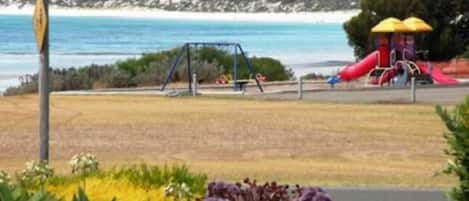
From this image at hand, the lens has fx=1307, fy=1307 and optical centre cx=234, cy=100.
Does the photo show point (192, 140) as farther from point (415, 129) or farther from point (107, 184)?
point (107, 184)

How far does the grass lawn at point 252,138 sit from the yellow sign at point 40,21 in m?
4.48

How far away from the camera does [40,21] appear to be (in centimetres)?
1001

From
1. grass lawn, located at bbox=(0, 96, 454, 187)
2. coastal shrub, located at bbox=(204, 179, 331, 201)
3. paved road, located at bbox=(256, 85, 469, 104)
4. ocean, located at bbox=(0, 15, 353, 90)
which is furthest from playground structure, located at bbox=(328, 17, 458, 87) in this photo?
coastal shrub, located at bbox=(204, 179, 331, 201)

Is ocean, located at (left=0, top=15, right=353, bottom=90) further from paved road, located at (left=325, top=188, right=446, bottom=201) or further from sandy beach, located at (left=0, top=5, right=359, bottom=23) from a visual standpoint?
paved road, located at (left=325, top=188, right=446, bottom=201)

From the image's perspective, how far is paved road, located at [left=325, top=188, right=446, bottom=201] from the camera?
39.1 feet

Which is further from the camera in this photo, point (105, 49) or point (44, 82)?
point (105, 49)

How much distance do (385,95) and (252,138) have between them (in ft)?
46.0

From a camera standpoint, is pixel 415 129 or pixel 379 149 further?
pixel 415 129

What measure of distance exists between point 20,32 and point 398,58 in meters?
80.2

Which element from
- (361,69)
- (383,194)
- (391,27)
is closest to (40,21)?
(383,194)

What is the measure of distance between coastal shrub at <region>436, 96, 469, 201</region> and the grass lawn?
5.13m

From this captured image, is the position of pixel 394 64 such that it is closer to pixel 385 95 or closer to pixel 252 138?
pixel 385 95

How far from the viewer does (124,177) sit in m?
8.96

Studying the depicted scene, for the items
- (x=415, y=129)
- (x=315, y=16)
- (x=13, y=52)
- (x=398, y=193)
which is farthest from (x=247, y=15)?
(x=398, y=193)
